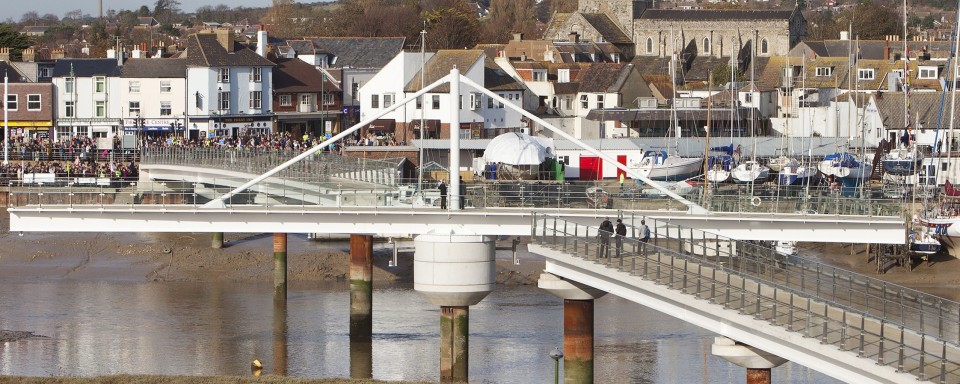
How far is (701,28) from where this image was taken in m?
183

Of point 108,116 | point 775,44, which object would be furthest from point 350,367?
point 775,44

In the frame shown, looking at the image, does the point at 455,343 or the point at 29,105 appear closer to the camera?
the point at 455,343

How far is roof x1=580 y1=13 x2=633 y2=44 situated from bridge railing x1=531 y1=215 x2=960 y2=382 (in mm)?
131089

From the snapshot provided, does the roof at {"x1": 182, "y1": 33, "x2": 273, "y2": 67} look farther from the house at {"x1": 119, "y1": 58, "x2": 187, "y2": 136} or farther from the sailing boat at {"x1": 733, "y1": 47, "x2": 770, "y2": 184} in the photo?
the sailing boat at {"x1": 733, "y1": 47, "x2": 770, "y2": 184}

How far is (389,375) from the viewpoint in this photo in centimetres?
5216

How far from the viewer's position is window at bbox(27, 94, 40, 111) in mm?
112688

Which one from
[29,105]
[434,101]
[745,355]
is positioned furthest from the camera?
[29,105]

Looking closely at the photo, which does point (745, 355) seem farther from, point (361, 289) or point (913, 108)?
A: point (913, 108)

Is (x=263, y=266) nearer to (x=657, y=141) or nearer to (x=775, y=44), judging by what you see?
(x=657, y=141)

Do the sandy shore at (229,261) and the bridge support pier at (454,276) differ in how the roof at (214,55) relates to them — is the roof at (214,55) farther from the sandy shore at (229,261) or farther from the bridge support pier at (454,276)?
the bridge support pier at (454,276)

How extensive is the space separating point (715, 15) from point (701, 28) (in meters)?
2.06

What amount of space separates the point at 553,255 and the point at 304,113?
7892 cm

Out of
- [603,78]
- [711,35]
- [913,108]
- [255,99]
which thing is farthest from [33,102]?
[711,35]

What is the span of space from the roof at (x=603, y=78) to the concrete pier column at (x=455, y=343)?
7927 cm
